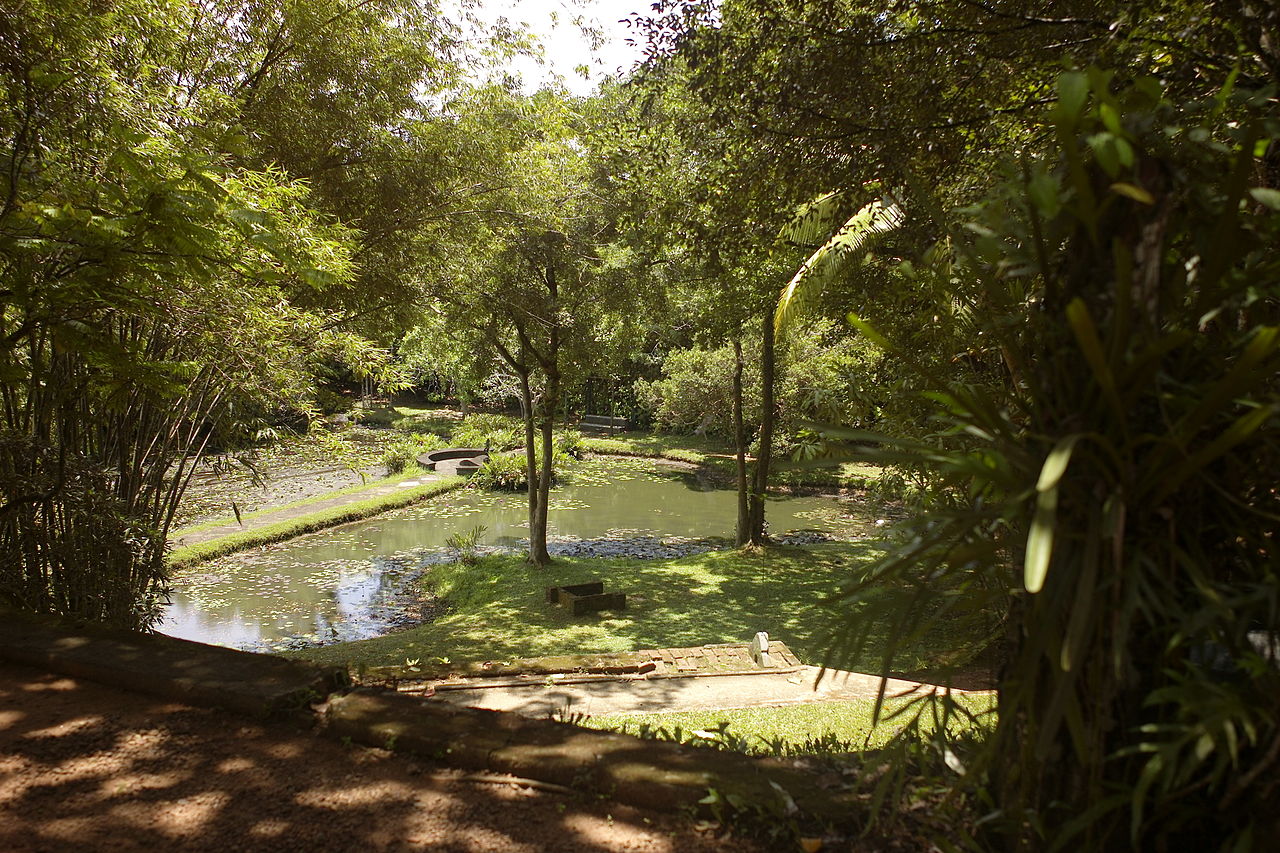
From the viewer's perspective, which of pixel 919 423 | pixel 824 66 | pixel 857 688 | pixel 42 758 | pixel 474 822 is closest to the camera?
pixel 474 822

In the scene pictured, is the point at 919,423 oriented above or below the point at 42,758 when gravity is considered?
above

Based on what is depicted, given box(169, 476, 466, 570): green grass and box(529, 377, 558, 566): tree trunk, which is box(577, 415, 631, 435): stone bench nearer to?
box(169, 476, 466, 570): green grass

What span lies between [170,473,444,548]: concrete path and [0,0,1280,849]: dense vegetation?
614 centimetres

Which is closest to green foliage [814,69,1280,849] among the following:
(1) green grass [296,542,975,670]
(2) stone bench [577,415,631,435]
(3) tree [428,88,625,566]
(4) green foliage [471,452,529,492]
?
(1) green grass [296,542,975,670]

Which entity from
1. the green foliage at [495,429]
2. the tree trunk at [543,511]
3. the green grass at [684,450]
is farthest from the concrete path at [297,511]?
the green grass at [684,450]

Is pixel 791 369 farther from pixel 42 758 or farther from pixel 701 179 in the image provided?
pixel 42 758

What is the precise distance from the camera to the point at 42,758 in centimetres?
236

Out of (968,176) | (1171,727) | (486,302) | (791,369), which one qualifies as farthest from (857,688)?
(791,369)

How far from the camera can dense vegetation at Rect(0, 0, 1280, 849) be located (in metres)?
1.32

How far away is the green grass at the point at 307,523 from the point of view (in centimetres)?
1246

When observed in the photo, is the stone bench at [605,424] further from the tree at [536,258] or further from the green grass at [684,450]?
the tree at [536,258]

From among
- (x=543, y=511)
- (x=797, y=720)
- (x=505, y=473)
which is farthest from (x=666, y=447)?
(x=797, y=720)

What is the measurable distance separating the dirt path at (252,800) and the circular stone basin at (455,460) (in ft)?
62.4

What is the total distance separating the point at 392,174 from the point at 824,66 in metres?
4.89
